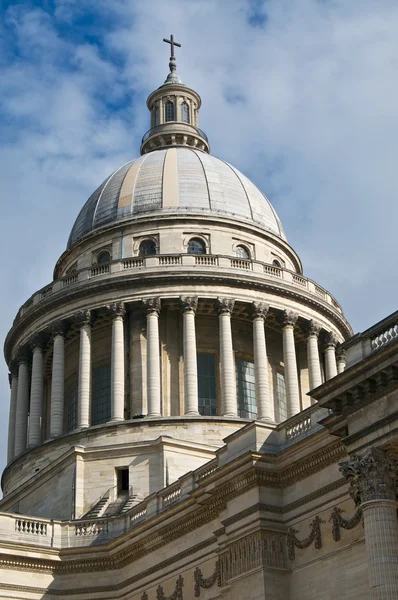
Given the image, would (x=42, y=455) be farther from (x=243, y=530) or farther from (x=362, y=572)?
(x=362, y=572)

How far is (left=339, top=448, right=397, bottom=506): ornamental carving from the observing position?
28125 mm

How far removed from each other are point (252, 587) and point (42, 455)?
2272 cm

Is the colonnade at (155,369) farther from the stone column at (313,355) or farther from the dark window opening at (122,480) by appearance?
the dark window opening at (122,480)

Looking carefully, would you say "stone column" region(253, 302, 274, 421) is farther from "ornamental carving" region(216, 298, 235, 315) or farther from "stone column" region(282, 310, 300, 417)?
"ornamental carving" region(216, 298, 235, 315)

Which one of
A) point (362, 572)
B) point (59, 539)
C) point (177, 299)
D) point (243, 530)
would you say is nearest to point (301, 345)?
point (177, 299)

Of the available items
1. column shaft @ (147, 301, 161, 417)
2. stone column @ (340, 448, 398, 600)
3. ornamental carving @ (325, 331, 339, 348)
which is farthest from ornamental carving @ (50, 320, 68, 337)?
stone column @ (340, 448, 398, 600)

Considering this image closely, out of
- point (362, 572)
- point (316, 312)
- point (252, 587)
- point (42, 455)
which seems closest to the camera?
point (362, 572)

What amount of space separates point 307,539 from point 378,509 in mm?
5502

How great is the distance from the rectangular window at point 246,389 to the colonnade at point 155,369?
1.22 m

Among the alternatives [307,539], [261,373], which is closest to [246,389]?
[261,373]

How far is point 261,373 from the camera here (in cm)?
5381

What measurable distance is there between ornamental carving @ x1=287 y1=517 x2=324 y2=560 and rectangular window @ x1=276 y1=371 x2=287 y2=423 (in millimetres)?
21391

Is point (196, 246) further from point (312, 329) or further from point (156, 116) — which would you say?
point (156, 116)

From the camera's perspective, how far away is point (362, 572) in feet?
99.7
